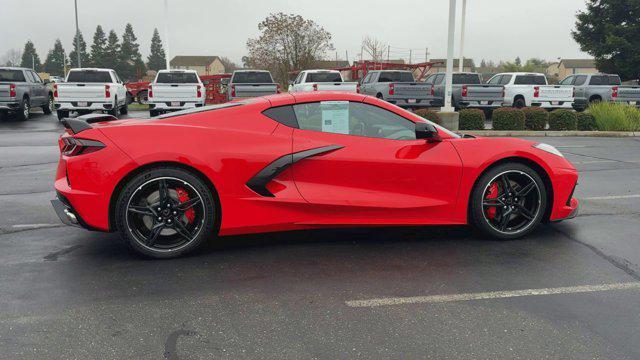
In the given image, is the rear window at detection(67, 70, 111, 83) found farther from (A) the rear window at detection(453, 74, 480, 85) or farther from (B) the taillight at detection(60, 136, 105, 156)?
(B) the taillight at detection(60, 136, 105, 156)

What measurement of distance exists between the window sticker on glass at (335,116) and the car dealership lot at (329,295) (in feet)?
3.44

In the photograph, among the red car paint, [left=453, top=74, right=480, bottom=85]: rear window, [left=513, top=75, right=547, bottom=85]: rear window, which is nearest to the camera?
the red car paint

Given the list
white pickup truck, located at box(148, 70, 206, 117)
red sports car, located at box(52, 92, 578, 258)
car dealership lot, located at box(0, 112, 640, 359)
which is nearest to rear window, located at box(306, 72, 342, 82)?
white pickup truck, located at box(148, 70, 206, 117)

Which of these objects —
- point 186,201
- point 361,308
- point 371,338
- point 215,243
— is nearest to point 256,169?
point 186,201

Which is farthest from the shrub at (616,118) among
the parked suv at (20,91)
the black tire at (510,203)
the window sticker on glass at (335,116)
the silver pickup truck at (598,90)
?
the parked suv at (20,91)

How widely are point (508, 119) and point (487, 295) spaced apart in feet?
44.4

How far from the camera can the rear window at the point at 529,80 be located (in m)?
23.3

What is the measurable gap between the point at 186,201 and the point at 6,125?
16.7m

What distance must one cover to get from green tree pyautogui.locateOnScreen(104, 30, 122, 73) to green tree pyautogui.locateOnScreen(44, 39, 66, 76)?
32.5 m

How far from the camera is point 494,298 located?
3.74 m

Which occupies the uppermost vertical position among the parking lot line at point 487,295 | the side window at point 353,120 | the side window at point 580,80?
the side window at point 580,80

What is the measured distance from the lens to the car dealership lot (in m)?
3.07

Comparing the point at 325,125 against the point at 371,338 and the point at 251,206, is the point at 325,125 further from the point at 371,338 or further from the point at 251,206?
the point at 371,338

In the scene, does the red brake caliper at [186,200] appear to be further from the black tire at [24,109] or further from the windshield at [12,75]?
the windshield at [12,75]
